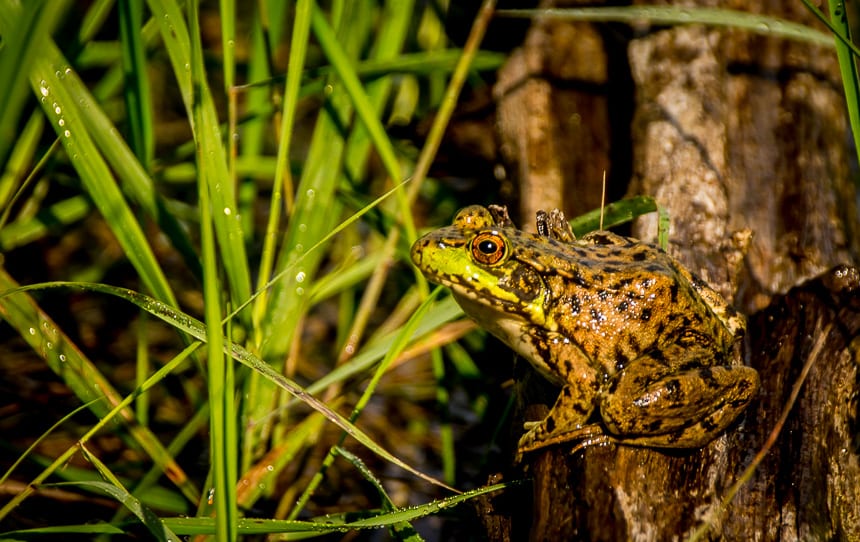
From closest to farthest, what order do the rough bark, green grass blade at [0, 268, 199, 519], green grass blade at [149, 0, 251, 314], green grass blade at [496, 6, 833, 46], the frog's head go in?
the rough bark, the frog's head, green grass blade at [149, 0, 251, 314], green grass blade at [0, 268, 199, 519], green grass blade at [496, 6, 833, 46]

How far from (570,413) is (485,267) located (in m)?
0.56

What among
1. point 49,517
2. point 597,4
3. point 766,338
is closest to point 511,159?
point 597,4

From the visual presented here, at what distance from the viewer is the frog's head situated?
2805mm

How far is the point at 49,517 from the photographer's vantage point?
136 inches

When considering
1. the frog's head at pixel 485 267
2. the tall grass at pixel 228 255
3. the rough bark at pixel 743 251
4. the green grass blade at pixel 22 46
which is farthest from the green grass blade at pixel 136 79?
the rough bark at pixel 743 251

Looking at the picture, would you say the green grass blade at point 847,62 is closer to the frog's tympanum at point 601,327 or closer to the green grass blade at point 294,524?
the frog's tympanum at point 601,327

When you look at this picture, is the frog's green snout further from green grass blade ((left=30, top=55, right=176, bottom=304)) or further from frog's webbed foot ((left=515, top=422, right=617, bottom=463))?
green grass blade ((left=30, top=55, right=176, bottom=304))

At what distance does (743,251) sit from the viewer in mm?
3477

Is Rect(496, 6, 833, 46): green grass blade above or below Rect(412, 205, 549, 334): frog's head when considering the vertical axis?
above

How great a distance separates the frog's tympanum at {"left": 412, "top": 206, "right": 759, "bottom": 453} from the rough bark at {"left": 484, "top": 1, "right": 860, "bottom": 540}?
16cm

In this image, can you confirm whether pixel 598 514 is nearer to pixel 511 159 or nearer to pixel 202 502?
pixel 202 502

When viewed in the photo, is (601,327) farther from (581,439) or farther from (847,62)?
(847,62)

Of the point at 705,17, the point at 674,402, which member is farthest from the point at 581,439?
the point at 705,17

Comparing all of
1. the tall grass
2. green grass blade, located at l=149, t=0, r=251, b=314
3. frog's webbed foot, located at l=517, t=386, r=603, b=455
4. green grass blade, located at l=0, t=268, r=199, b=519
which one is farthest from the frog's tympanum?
green grass blade, located at l=0, t=268, r=199, b=519
